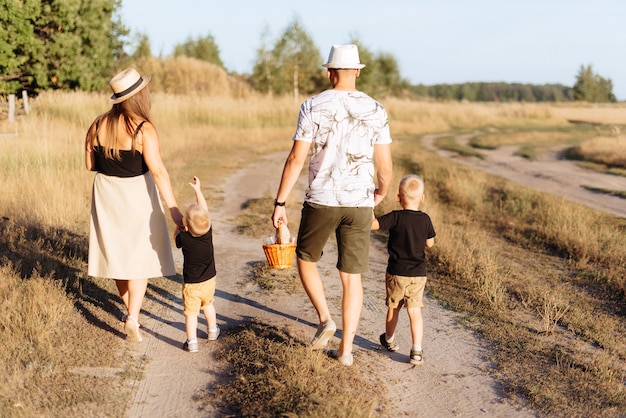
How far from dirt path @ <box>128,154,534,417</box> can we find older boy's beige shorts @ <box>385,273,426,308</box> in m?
0.44

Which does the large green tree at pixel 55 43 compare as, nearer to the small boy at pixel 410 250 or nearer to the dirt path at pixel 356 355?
the dirt path at pixel 356 355

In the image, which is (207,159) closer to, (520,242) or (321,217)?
(520,242)

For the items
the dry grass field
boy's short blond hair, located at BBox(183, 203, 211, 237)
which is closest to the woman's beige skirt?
boy's short blond hair, located at BBox(183, 203, 211, 237)

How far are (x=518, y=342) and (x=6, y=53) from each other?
66.2ft

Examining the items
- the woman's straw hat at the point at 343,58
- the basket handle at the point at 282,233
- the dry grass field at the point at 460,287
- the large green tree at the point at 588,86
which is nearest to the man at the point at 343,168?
the woman's straw hat at the point at 343,58

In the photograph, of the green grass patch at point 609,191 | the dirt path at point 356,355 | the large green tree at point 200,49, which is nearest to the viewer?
the dirt path at point 356,355

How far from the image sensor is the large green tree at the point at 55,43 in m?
20.7

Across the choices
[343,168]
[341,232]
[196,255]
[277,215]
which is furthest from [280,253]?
[343,168]

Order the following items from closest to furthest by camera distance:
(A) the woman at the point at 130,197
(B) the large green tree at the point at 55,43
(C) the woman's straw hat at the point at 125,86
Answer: (C) the woman's straw hat at the point at 125,86 < (A) the woman at the point at 130,197 < (B) the large green tree at the point at 55,43

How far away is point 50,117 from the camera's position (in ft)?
56.2

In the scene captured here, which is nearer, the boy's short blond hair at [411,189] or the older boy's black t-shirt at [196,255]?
the boy's short blond hair at [411,189]

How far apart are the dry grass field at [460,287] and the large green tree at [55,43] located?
22.5 feet

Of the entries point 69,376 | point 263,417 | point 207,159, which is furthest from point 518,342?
point 207,159

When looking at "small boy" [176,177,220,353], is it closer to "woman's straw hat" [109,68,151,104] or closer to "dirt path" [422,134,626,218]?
"woman's straw hat" [109,68,151,104]
